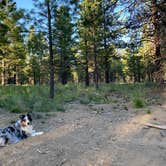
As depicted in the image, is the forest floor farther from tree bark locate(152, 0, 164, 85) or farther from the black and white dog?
tree bark locate(152, 0, 164, 85)

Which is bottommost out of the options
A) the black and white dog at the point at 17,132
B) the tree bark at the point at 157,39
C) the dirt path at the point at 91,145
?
the dirt path at the point at 91,145

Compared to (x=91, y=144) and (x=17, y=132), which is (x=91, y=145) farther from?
(x=17, y=132)

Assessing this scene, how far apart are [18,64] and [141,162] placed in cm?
2748

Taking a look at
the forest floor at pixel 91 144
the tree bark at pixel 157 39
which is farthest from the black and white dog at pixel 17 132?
the tree bark at pixel 157 39

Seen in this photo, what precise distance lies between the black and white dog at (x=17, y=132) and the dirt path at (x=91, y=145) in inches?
8.0

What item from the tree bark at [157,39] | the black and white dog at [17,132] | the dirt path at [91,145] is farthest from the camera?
the tree bark at [157,39]

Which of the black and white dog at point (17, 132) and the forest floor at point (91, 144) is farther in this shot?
the black and white dog at point (17, 132)

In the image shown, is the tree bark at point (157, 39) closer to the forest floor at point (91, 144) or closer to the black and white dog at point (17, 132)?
the forest floor at point (91, 144)

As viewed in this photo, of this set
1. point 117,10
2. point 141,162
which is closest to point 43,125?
point 141,162

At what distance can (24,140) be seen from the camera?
607cm

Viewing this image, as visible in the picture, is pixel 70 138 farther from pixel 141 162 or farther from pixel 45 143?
pixel 141 162

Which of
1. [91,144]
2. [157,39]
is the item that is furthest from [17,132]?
[157,39]

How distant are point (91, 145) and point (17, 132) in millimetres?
1743

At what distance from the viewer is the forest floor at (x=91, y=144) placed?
15.8ft
